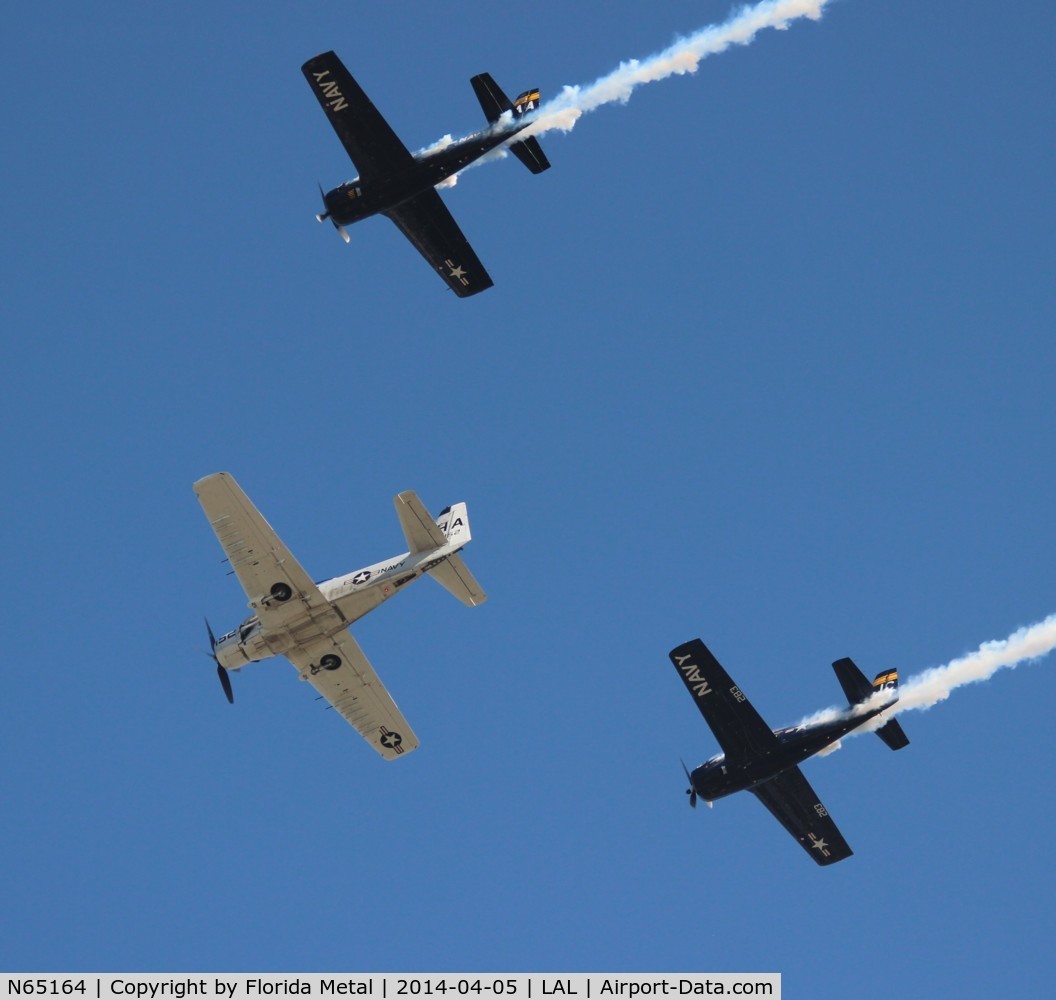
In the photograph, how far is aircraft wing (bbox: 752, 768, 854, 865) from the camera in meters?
47.2

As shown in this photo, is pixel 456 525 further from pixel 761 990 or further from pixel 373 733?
pixel 761 990

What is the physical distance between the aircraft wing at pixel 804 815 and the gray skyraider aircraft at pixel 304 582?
34.5ft

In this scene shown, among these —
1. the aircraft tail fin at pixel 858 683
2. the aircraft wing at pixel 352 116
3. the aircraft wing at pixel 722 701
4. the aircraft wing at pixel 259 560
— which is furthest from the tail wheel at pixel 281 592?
the aircraft tail fin at pixel 858 683

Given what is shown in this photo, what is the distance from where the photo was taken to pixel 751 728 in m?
44.2

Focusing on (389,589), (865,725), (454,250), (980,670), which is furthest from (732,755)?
(454,250)

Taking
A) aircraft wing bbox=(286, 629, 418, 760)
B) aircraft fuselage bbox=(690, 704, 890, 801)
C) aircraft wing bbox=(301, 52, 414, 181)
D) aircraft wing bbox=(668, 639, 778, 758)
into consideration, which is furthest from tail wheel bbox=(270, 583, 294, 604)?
aircraft fuselage bbox=(690, 704, 890, 801)

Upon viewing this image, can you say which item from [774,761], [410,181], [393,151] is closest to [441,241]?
[410,181]

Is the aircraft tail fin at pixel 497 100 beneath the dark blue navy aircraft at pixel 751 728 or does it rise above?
above

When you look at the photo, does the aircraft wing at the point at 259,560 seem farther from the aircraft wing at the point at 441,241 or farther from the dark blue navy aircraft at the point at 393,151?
the aircraft wing at the point at 441,241

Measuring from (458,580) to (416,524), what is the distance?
1.84 metres

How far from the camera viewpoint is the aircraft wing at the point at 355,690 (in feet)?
146

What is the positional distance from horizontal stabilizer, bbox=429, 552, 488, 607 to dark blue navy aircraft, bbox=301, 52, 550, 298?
9.10 m

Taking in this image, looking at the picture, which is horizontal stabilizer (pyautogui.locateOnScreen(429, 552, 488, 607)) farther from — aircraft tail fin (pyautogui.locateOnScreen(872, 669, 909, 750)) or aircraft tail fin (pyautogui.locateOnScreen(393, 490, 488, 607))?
aircraft tail fin (pyautogui.locateOnScreen(872, 669, 909, 750))
